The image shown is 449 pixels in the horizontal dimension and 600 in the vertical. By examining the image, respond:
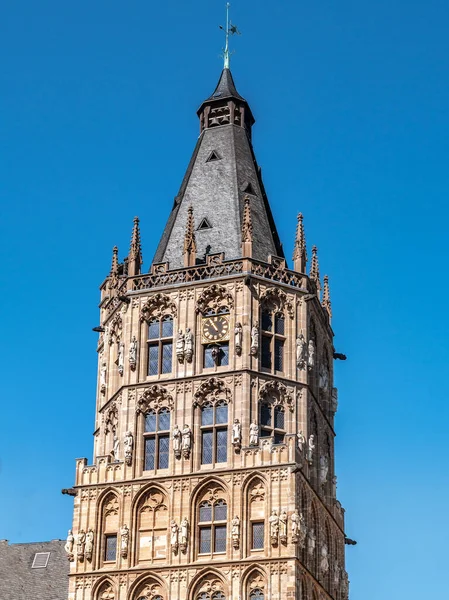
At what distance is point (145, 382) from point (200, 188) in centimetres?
1084

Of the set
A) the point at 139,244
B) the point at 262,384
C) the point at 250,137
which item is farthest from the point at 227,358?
the point at 250,137

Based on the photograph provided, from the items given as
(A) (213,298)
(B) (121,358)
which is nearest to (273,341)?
(A) (213,298)

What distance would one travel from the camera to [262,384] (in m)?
63.7

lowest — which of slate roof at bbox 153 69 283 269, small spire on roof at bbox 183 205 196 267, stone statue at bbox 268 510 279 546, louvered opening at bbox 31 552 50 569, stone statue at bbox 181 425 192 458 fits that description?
stone statue at bbox 268 510 279 546

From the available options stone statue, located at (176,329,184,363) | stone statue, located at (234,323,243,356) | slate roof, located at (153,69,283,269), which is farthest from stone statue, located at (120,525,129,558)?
slate roof, located at (153,69,283,269)

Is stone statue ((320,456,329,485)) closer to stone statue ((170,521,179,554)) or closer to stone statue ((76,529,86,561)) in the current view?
stone statue ((170,521,179,554))

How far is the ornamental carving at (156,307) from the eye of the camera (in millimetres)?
65938

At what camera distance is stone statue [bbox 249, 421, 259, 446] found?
6209 cm

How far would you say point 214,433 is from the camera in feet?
206

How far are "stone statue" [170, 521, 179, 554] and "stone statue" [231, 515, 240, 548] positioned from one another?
232cm

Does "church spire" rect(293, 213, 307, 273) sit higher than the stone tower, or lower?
higher

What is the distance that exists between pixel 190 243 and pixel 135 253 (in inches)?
105

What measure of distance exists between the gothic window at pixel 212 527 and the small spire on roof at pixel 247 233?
11.0 meters

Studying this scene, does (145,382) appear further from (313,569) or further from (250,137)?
(250,137)
